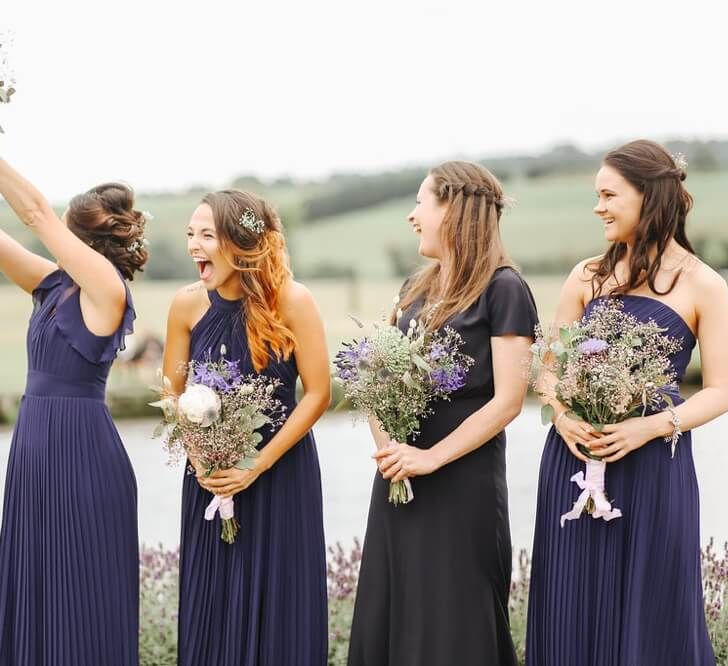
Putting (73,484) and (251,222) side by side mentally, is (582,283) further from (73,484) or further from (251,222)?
(73,484)

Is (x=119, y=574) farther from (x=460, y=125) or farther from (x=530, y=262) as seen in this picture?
(x=460, y=125)

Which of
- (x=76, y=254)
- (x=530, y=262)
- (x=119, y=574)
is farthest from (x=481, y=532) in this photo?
(x=530, y=262)

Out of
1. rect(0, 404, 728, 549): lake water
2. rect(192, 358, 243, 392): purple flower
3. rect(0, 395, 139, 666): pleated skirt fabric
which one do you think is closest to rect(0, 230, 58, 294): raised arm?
rect(0, 395, 139, 666): pleated skirt fabric

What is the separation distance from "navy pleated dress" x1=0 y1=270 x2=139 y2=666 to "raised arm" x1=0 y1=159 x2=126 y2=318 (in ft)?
0.27

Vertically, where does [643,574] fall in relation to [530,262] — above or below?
below

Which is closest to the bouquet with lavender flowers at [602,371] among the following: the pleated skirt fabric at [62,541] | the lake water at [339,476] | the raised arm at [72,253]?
the raised arm at [72,253]

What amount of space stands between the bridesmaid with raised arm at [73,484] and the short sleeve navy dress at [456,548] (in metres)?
0.98

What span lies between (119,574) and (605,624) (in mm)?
1783

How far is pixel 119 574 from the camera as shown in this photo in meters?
3.82

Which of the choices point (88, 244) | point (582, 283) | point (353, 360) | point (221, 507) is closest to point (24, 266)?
point (88, 244)

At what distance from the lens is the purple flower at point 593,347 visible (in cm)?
331

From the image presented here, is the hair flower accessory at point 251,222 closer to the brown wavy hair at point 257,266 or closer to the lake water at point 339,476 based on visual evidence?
the brown wavy hair at point 257,266

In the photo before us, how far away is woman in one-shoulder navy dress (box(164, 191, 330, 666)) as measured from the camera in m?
→ 3.88

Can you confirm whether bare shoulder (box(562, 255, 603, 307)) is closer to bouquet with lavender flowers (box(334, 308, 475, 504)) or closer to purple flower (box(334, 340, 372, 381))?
bouquet with lavender flowers (box(334, 308, 475, 504))
